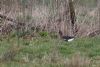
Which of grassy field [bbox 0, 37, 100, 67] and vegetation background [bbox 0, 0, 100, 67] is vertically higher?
vegetation background [bbox 0, 0, 100, 67]

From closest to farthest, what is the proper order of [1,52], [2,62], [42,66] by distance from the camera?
[42,66]
[2,62]
[1,52]

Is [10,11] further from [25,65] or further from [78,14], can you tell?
[25,65]

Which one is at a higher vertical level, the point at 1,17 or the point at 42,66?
the point at 1,17

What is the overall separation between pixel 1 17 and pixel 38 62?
531 cm

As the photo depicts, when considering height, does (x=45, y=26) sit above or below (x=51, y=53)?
above

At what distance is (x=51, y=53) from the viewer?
8.57m

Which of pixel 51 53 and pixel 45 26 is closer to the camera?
pixel 51 53

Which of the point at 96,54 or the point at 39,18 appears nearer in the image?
the point at 96,54

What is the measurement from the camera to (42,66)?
7.48 m

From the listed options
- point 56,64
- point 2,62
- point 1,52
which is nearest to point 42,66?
point 56,64

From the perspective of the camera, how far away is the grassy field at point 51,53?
7.61 m

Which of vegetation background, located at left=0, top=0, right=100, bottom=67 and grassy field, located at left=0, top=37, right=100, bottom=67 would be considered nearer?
grassy field, located at left=0, top=37, right=100, bottom=67

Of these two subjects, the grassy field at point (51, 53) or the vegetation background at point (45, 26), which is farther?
the vegetation background at point (45, 26)

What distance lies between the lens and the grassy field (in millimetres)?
7605
